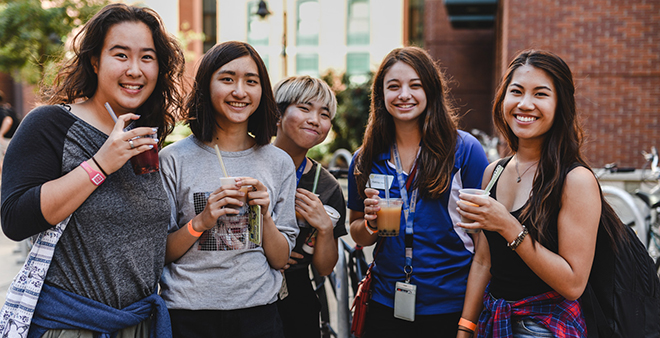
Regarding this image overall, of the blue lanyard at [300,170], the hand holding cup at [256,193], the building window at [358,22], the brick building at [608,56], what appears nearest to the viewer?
the hand holding cup at [256,193]

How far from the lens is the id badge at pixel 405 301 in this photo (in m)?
2.24

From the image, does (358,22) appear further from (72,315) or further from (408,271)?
(72,315)

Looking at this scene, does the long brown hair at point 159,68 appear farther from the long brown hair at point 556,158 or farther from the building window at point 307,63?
the building window at point 307,63

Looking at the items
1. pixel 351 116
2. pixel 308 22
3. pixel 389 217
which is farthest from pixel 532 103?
pixel 308 22

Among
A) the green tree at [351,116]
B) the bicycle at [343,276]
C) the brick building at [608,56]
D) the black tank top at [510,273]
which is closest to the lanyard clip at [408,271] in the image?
the black tank top at [510,273]

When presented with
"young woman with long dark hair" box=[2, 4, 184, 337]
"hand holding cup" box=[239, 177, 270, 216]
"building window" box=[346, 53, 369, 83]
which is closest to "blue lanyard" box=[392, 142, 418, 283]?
"hand holding cup" box=[239, 177, 270, 216]

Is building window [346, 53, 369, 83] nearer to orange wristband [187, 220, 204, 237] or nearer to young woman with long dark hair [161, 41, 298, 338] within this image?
young woman with long dark hair [161, 41, 298, 338]

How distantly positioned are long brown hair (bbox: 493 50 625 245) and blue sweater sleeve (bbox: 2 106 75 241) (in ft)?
5.81

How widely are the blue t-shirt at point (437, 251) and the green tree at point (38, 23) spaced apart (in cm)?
1096

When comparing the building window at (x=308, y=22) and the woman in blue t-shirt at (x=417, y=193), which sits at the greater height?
the building window at (x=308, y=22)

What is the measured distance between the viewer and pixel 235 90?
2.12 m

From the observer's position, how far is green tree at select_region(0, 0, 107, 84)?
1088 cm

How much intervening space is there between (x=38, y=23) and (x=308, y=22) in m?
13.4

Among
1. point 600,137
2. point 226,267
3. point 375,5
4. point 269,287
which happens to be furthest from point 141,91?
point 375,5
